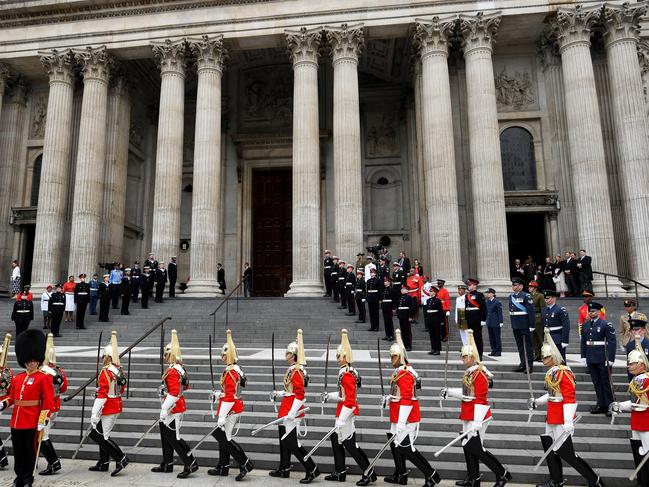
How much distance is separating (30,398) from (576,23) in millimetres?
22744

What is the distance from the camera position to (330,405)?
8.86 m

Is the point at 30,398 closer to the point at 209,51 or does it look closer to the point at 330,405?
the point at 330,405

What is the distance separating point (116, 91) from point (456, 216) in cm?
1778

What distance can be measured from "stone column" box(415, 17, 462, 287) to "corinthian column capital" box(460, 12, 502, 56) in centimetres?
60

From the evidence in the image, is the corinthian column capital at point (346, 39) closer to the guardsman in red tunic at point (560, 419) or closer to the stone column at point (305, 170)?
the stone column at point (305, 170)

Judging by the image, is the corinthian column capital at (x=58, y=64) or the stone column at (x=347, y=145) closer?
the stone column at (x=347, y=145)

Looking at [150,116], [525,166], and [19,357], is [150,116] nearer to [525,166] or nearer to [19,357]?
[525,166]

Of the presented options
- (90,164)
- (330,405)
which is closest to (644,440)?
(330,405)

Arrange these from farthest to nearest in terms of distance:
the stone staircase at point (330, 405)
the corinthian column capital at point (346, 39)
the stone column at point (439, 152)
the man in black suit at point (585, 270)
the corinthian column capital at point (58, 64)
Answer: the corinthian column capital at point (58, 64)
the corinthian column capital at point (346, 39)
the stone column at point (439, 152)
the man in black suit at point (585, 270)
the stone staircase at point (330, 405)

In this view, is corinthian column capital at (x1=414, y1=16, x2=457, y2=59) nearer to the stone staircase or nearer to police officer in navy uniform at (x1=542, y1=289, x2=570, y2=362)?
the stone staircase

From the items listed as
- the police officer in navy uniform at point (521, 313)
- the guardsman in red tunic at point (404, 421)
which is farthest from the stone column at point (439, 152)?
the guardsman in red tunic at point (404, 421)

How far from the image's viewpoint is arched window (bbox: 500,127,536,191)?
22.3 m

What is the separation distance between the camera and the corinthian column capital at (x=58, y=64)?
2269 cm

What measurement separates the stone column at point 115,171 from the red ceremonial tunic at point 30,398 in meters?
17.9
